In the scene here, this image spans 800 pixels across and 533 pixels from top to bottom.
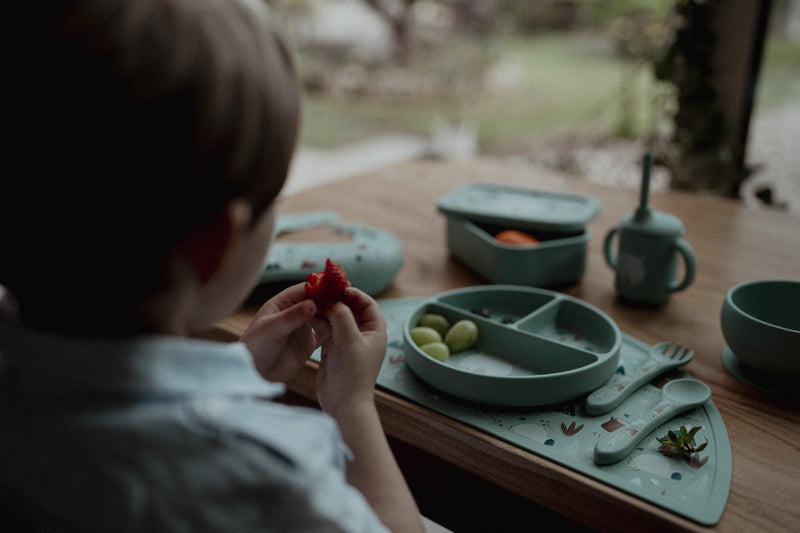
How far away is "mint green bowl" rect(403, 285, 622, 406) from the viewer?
0.74 metres

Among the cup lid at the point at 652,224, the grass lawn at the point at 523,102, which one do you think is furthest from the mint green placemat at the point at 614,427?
the grass lawn at the point at 523,102

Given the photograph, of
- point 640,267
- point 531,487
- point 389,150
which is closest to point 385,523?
point 531,487

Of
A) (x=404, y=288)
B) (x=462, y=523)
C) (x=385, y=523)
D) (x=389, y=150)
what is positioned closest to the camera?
(x=385, y=523)

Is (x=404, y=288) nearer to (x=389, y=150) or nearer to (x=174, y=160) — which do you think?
(x=174, y=160)

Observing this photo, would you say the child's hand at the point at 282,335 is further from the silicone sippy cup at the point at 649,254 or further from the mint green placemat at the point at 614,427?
the silicone sippy cup at the point at 649,254

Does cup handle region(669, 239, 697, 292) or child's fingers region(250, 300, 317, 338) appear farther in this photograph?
cup handle region(669, 239, 697, 292)

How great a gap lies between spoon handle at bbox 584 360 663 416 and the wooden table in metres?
0.07

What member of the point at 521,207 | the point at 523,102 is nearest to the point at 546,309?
the point at 521,207

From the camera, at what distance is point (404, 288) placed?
3.56 ft

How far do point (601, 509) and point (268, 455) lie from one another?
35cm

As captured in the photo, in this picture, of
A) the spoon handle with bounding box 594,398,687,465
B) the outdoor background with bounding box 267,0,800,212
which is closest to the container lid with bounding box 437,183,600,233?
the spoon handle with bounding box 594,398,687,465

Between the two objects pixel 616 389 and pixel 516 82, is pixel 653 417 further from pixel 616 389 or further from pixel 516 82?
pixel 516 82

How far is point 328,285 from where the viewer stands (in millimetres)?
721

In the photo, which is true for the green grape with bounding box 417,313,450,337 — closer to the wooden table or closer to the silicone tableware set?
the silicone tableware set
